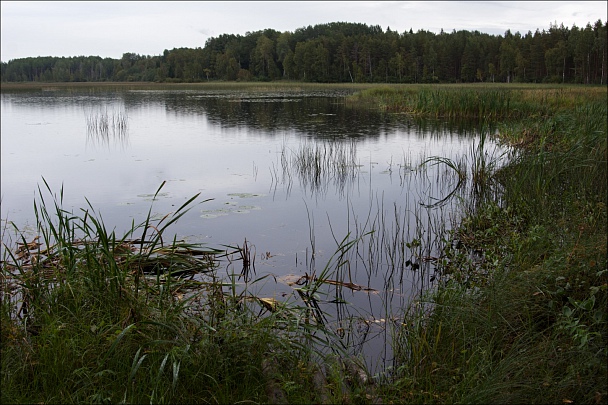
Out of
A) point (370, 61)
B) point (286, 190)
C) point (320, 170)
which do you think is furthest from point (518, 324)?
point (370, 61)

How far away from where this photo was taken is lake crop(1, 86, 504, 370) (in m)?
4.58

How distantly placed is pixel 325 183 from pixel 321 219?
7.08 ft

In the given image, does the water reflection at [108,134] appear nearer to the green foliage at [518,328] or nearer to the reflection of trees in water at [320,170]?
the reflection of trees in water at [320,170]

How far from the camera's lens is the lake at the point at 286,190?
458cm

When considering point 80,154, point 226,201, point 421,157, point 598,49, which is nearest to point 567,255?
point 226,201

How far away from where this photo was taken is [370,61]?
259ft

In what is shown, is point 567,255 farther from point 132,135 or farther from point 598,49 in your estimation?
point 598,49

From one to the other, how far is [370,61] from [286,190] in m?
74.4

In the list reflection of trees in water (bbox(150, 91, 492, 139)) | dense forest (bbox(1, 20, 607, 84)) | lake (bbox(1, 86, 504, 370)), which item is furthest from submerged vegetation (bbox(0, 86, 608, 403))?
dense forest (bbox(1, 20, 607, 84))

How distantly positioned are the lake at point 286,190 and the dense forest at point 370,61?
3326 cm

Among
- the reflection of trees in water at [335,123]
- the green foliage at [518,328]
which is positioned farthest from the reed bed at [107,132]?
the green foliage at [518,328]

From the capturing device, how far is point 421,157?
10.6 metres

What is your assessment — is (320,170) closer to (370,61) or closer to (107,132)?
(107,132)

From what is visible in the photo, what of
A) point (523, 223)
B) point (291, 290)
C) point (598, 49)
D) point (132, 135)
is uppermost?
point (598, 49)
